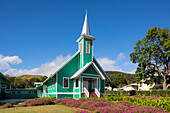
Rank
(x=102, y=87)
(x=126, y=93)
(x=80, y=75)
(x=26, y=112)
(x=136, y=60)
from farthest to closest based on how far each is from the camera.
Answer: (x=126, y=93) → (x=136, y=60) → (x=102, y=87) → (x=80, y=75) → (x=26, y=112)

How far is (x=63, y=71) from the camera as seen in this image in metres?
21.0

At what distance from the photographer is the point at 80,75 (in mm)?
19469

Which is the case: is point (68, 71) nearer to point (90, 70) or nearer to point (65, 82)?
point (65, 82)

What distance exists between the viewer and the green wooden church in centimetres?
1973

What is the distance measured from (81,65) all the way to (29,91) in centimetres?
1606

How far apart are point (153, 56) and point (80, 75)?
2049 cm

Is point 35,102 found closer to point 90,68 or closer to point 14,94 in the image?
point 90,68

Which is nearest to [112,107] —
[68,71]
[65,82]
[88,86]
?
[65,82]

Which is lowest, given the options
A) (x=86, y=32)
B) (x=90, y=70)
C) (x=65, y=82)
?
(x=65, y=82)

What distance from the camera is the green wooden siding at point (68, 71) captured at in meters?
20.5

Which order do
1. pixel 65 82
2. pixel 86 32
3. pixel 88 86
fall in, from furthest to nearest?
1. pixel 86 32
2. pixel 88 86
3. pixel 65 82

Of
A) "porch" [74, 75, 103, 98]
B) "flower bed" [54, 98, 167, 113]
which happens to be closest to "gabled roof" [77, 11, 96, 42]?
"porch" [74, 75, 103, 98]

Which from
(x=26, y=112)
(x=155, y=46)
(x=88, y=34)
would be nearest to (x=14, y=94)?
(x=88, y=34)

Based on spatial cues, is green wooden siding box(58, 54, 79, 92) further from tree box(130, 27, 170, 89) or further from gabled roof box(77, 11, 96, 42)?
tree box(130, 27, 170, 89)
